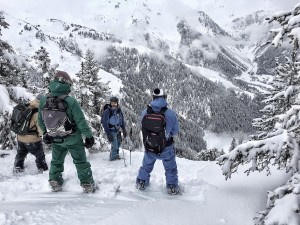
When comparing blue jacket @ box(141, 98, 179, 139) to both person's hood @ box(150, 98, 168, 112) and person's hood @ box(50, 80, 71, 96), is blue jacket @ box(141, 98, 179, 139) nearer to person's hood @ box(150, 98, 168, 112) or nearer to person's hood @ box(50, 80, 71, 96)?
person's hood @ box(150, 98, 168, 112)

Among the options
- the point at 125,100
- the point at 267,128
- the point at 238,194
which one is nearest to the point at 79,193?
the point at 238,194

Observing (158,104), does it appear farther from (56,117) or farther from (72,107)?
(56,117)

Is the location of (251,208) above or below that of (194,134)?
above

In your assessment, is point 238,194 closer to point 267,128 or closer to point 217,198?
point 217,198

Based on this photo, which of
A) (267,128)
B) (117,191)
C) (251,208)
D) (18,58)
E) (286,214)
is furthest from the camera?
(267,128)

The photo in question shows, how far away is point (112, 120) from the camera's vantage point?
39.7 ft

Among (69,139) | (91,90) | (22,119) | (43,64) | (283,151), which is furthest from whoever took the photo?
(91,90)

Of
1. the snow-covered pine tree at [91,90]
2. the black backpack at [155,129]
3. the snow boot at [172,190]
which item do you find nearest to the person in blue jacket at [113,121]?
the black backpack at [155,129]

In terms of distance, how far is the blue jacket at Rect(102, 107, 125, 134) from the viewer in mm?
12016

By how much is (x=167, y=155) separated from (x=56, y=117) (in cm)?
271

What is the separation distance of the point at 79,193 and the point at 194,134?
16734cm

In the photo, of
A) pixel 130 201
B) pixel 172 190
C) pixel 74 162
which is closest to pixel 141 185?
pixel 172 190

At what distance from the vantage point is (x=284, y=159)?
465cm

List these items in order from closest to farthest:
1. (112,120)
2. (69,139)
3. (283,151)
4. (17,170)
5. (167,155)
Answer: (283,151), (69,139), (167,155), (17,170), (112,120)
